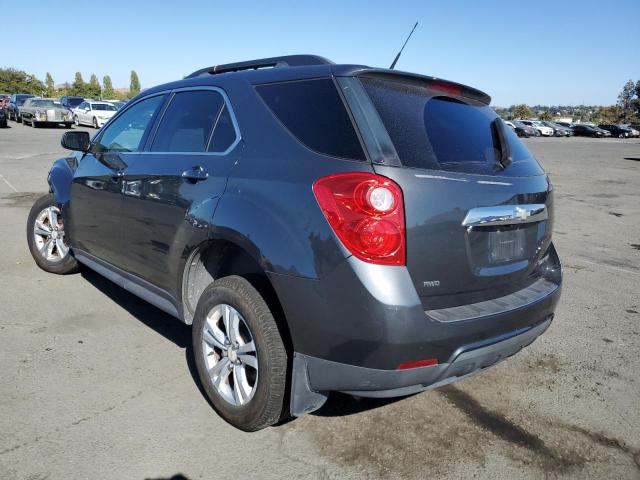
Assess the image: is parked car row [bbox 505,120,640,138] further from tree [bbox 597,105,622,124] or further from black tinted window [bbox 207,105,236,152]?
black tinted window [bbox 207,105,236,152]

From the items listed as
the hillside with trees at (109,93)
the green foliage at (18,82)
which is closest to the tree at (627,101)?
the hillside with trees at (109,93)

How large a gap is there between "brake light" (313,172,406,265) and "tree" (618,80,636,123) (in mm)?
100888

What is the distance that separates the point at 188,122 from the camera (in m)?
3.33

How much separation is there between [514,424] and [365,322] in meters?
1.31

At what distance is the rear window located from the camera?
7.98ft

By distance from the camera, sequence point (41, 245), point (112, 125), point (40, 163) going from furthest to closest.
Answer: point (40, 163)
point (41, 245)
point (112, 125)

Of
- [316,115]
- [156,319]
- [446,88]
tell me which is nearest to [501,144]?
[446,88]

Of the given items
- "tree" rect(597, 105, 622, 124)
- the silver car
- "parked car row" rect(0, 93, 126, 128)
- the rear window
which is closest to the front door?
the rear window

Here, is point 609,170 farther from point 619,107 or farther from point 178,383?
point 619,107

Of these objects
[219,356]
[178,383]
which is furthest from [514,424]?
[178,383]

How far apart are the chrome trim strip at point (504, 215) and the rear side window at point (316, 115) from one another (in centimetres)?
60

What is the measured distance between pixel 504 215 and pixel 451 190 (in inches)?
14.3

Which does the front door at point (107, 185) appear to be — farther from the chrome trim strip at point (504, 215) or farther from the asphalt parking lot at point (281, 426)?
the chrome trim strip at point (504, 215)

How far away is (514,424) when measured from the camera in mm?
2898
